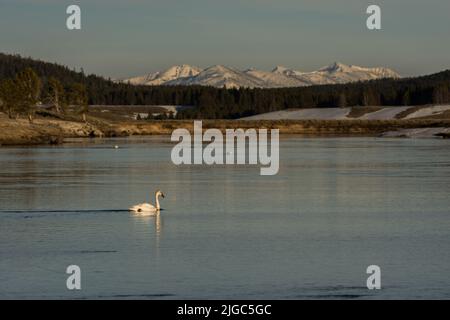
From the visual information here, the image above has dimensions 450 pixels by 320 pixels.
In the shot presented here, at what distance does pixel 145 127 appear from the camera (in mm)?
125375

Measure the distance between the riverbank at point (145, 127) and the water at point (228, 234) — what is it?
50.2 meters

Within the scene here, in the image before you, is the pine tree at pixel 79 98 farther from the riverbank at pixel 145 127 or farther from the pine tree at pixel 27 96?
the pine tree at pixel 27 96

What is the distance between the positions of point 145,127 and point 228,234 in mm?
100781

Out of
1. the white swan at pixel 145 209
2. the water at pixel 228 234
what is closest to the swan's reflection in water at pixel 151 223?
the water at pixel 228 234

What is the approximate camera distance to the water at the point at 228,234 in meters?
18.9

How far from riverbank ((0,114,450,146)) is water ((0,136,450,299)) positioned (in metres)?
50.2

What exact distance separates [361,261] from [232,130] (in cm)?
10397

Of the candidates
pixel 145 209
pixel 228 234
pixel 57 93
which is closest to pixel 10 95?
pixel 57 93

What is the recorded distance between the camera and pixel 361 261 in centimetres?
2122

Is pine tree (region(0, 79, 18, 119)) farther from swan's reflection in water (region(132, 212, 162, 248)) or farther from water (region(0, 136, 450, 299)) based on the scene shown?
swan's reflection in water (region(132, 212, 162, 248))

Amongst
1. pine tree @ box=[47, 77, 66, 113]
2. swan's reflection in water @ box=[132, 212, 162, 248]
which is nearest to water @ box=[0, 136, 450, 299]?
swan's reflection in water @ box=[132, 212, 162, 248]

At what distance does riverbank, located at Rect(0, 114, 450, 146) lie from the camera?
9638 centimetres

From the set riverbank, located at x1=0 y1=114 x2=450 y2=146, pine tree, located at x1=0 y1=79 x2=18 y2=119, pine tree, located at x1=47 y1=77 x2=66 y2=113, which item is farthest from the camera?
pine tree, located at x1=47 y1=77 x2=66 y2=113

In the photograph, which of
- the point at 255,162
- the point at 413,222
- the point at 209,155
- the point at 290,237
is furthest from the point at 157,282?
the point at 209,155
